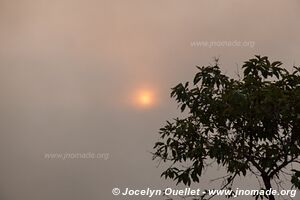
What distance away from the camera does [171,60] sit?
3.62 metres

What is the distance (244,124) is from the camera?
184cm

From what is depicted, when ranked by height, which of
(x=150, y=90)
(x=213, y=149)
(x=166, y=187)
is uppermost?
(x=150, y=90)

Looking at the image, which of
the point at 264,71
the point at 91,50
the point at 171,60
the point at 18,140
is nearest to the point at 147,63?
the point at 171,60

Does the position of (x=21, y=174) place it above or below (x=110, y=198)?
above

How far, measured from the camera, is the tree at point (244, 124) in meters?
1.70

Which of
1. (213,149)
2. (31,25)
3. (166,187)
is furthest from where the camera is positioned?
(31,25)

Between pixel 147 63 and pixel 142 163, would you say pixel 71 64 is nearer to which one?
pixel 147 63

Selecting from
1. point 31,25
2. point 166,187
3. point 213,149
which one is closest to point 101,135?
point 166,187

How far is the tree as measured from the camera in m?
1.70

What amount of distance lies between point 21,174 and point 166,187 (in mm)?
1418

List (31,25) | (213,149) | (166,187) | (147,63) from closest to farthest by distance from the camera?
1. (213,149)
2. (166,187)
3. (147,63)
4. (31,25)

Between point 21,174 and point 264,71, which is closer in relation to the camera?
point 264,71

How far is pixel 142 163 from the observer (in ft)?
11.4

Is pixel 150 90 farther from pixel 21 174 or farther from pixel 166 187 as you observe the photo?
pixel 21 174
